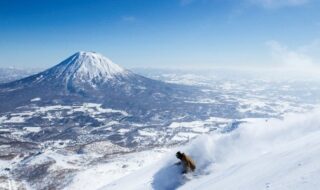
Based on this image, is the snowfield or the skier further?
the skier

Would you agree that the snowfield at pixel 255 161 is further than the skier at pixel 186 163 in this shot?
No

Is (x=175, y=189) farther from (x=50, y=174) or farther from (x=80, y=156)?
(x=80, y=156)

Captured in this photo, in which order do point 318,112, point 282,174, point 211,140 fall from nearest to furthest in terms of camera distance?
point 282,174
point 211,140
point 318,112

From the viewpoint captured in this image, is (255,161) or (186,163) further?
(186,163)

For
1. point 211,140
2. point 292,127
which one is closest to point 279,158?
point 211,140
